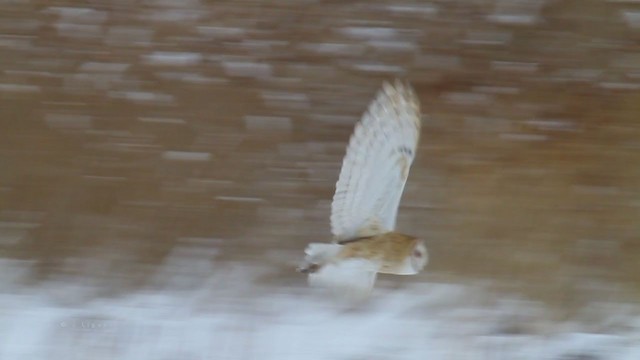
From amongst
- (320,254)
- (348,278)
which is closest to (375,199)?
(320,254)

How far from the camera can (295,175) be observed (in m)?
2.24

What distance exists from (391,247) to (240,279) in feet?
1.48

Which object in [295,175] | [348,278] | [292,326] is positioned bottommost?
[292,326]

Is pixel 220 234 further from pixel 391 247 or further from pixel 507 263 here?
pixel 507 263

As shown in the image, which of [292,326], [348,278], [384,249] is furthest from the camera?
[292,326]

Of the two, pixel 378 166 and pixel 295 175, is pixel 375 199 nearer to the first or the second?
pixel 378 166

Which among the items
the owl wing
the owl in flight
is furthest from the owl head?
the owl wing

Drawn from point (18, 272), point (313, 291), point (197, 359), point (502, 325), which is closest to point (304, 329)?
point (313, 291)

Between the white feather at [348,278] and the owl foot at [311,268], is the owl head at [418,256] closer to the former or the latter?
the white feather at [348,278]

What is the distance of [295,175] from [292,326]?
0.35 metres

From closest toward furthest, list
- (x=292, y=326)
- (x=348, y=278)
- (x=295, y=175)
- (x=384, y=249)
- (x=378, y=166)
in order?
(x=378, y=166)
(x=384, y=249)
(x=348, y=278)
(x=292, y=326)
(x=295, y=175)

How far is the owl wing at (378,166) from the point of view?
67.8 inches

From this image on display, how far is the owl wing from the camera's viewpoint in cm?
172

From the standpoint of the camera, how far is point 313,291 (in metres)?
2.15
